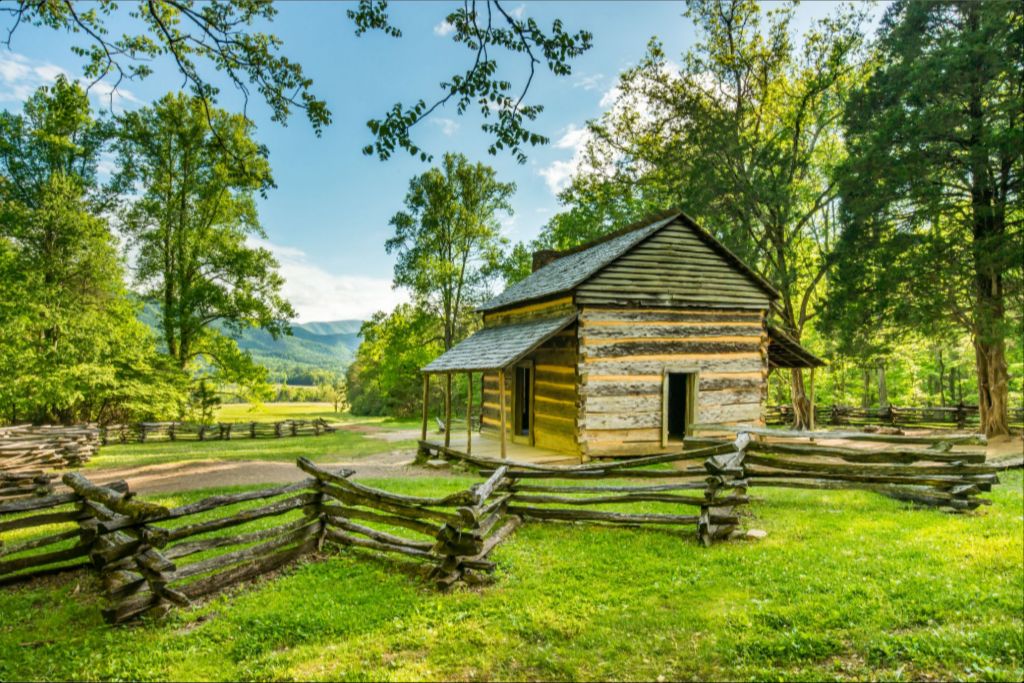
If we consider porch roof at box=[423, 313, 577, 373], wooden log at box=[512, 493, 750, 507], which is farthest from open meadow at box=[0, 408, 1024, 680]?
porch roof at box=[423, 313, 577, 373]

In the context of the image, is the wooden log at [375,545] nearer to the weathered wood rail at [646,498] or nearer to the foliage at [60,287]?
the weathered wood rail at [646,498]

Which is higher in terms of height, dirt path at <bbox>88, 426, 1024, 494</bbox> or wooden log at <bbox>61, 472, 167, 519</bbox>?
wooden log at <bbox>61, 472, 167, 519</bbox>

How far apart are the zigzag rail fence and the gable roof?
6092mm

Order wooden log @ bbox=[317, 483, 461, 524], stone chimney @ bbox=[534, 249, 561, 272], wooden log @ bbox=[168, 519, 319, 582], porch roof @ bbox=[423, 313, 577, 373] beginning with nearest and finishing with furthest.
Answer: wooden log @ bbox=[168, 519, 319, 582]
wooden log @ bbox=[317, 483, 461, 524]
porch roof @ bbox=[423, 313, 577, 373]
stone chimney @ bbox=[534, 249, 561, 272]

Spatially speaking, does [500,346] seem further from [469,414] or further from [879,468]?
[879,468]

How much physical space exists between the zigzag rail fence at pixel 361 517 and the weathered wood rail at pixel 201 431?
16.3m

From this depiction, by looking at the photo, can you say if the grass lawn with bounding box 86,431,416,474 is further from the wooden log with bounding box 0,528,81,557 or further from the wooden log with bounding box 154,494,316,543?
the wooden log with bounding box 0,528,81,557

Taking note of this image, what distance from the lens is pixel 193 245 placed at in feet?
81.3

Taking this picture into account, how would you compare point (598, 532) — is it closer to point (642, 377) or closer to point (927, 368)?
point (642, 377)

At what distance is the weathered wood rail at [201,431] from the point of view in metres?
22.7

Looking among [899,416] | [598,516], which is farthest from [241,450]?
[899,416]

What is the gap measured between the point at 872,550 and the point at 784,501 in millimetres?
2710

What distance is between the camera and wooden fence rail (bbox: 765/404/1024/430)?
78.5 ft

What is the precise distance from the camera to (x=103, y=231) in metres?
19.9
